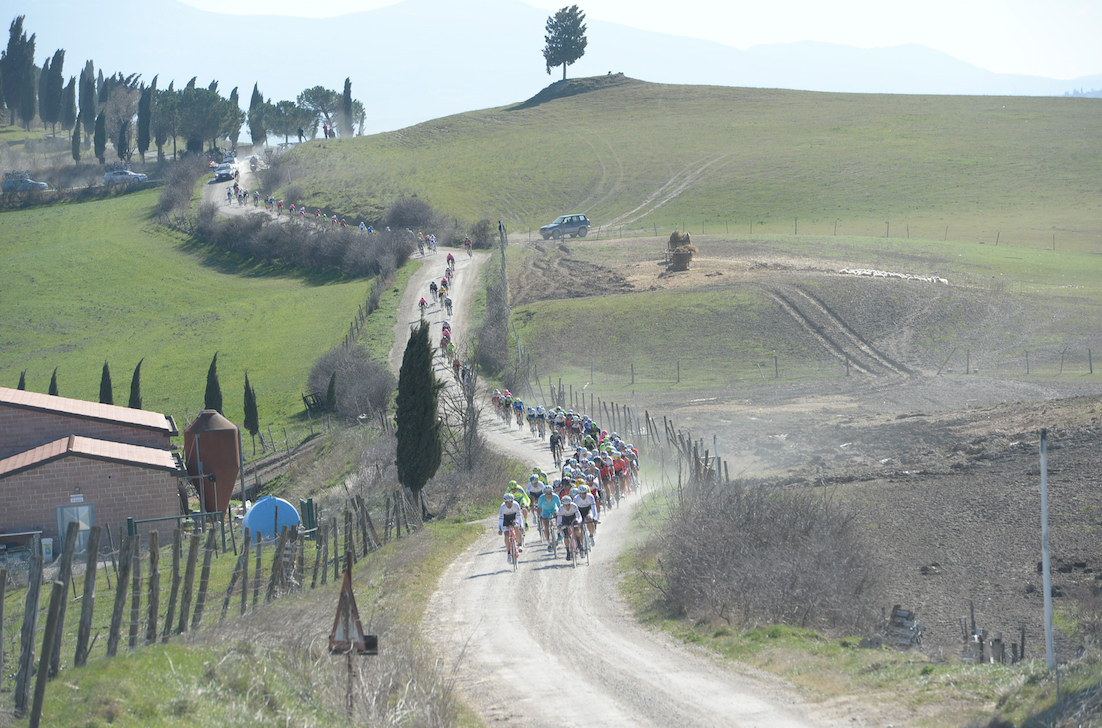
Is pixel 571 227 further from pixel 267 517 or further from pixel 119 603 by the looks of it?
pixel 119 603

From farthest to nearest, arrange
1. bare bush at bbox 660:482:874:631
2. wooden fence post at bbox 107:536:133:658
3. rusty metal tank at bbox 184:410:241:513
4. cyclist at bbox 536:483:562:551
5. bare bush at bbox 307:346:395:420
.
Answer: bare bush at bbox 307:346:395:420 → rusty metal tank at bbox 184:410:241:513 → cyclist at bbox 536:483:562:551 → bare bush at bbox 660:482:874:631 → wooden fence post at bbox 107:536:133:658

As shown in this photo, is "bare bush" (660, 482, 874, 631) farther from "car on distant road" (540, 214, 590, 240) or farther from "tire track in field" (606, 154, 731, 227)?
"tire track in field" (606, 154, 731, 227)

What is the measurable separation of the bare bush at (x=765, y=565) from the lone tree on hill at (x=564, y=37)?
13456cm

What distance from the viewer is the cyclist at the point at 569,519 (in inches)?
792

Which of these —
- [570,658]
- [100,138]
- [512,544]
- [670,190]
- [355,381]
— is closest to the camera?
[570,658]

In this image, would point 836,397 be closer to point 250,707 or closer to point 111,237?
point 250,707

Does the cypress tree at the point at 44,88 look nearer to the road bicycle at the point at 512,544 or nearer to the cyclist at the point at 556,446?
the cyclist at the point at 556,446

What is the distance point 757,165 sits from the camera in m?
99.8

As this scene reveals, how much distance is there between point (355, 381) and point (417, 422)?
23232mm

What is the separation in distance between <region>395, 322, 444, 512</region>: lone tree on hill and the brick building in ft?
26.8

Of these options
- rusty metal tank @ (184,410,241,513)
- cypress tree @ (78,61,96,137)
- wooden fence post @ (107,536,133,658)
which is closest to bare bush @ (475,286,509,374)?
rusty metal tank @ (184,410,241,513)

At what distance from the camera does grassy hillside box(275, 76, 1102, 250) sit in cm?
8112

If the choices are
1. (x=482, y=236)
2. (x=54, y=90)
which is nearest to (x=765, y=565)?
(x=482, y=236)

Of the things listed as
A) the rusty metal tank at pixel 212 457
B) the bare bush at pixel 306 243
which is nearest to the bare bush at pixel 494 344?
the bare bush at pixel 306 243
